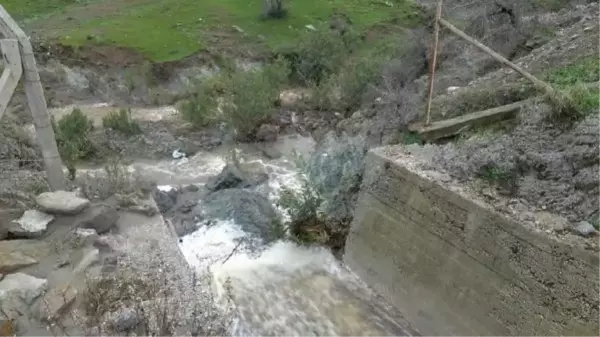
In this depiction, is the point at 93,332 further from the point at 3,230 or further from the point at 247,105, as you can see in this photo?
the point at 247,105

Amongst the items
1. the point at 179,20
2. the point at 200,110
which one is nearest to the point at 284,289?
the point at 200,110

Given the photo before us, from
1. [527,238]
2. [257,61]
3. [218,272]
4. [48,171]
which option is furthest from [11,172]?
[257,61]

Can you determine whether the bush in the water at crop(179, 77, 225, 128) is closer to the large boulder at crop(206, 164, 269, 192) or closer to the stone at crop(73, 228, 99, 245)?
the large boulder at crop(206, 164, 269, 192)

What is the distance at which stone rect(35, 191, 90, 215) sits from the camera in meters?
5.97

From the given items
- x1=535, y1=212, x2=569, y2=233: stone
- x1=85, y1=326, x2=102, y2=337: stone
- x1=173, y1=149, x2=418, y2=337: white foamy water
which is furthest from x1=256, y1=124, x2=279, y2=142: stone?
x1=85, y1=326, x2=102, y2=337: stone

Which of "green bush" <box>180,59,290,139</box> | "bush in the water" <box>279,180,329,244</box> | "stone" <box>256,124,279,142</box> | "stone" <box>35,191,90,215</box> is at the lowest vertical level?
"stone" <box>256,124,279,142</box>

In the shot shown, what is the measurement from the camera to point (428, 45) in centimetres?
1184

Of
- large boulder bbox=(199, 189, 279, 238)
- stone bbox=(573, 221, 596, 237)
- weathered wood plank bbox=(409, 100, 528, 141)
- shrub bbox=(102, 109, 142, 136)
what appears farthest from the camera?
shrub bbox=(102, 109, 142, 136)

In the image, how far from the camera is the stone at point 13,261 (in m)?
5.14

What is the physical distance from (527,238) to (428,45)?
7.31 metres

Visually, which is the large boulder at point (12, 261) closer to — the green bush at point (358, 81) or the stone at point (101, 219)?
the stone at point (101, 219)

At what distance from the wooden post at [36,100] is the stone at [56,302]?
2.07m

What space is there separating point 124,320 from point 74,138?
865 cm

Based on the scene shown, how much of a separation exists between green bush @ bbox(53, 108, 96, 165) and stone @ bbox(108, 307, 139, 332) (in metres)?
7.49
